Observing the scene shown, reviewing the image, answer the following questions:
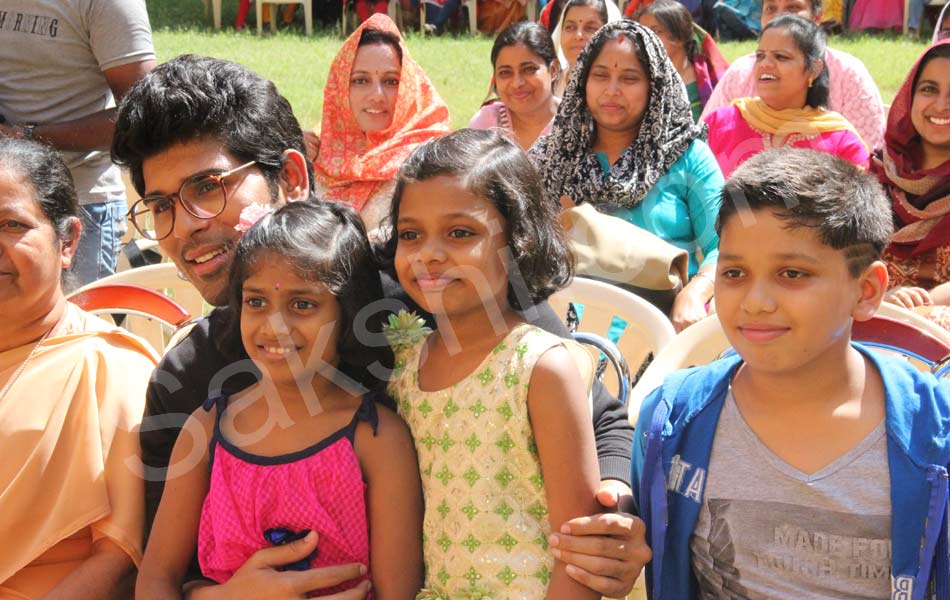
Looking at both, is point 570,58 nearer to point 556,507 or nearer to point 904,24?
point 556,507

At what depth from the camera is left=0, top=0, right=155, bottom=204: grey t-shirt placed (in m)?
3.34

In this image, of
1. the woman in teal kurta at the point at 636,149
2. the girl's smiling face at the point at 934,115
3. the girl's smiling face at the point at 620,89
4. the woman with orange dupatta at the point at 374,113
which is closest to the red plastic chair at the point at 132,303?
the woman in teal kurta at the point at 636,149

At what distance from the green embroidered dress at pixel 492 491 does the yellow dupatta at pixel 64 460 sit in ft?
2.10

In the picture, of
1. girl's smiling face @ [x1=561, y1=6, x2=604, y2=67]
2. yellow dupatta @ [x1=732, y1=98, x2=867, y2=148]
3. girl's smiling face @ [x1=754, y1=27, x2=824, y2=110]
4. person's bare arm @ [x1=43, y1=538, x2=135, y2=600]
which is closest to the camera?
person's bare arm @ [x1=43, y1=538, x2=135, y2=600]

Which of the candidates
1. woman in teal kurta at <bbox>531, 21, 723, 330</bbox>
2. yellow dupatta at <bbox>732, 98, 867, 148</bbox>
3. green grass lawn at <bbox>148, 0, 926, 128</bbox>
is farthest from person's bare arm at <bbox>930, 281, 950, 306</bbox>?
green grass lawn at <bbox>148, 0, 926, 128</bbox>

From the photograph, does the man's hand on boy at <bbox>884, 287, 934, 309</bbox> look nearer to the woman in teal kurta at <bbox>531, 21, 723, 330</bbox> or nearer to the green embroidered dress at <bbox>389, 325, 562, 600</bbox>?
the woman in teal kurta at <bbox>531, 21, 723, 330</bbox>

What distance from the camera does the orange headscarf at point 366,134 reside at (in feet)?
13.8

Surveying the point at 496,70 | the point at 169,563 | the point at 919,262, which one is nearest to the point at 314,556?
the point at 169,563

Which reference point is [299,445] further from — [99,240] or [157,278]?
[99,240]

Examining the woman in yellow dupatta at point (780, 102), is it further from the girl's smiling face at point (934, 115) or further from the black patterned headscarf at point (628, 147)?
the black patterned headscarf at point (628, 147)

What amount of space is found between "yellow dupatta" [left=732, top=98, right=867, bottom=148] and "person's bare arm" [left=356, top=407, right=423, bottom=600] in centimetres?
312

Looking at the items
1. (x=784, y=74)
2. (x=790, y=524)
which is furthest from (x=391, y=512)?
(x=784, y=74)

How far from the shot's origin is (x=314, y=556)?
1848mm

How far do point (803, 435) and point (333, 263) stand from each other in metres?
0.85
